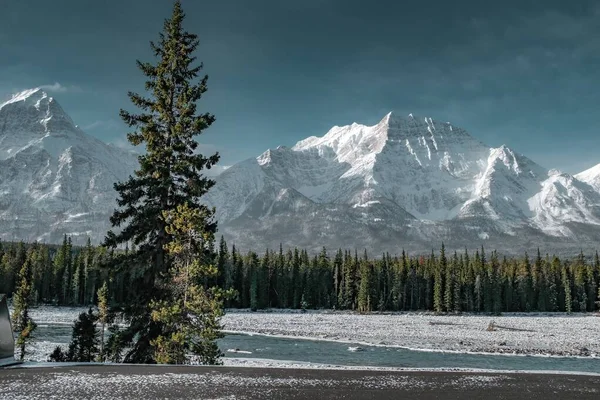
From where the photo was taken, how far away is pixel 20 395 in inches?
504

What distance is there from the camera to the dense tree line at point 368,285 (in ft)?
457

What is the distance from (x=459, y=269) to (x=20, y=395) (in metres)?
153

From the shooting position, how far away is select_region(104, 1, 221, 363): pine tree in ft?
74.8

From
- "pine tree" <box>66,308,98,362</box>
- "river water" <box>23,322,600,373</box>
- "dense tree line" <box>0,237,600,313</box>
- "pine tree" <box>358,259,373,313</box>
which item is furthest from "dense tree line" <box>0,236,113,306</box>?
"pine tree" <box>66,308,98,362</box>

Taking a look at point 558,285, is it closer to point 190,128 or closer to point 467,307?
point 467,307

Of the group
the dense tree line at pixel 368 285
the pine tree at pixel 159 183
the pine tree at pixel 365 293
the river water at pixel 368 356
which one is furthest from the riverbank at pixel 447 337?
the dense tree line at pixel 368 285

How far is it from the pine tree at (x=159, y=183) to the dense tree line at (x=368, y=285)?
115 m

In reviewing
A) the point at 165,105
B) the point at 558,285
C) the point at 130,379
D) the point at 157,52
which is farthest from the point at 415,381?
the point at 558,285

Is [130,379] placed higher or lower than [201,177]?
lower

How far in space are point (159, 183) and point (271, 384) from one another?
11620 millimetres

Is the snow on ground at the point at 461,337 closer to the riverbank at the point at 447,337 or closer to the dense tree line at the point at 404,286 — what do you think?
the riverbank at the point at 447,337

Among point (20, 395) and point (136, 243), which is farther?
point (136, 243)

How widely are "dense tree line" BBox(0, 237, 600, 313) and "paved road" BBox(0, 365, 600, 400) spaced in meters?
122

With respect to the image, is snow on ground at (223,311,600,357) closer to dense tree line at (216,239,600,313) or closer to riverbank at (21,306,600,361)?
riverbank at (21,306,600,361)
